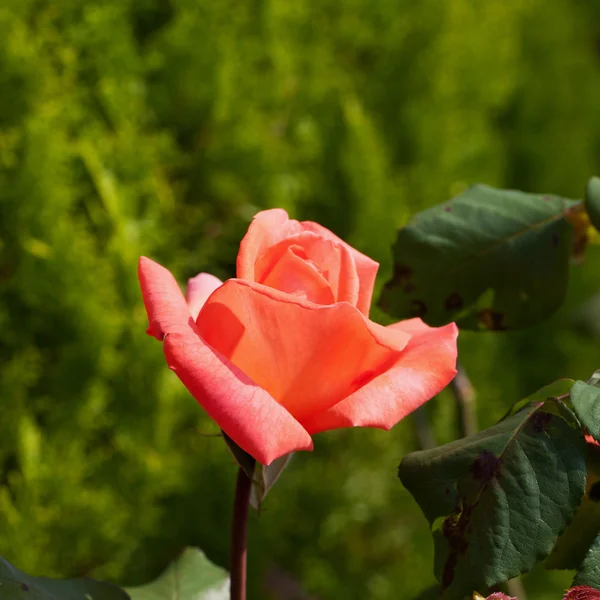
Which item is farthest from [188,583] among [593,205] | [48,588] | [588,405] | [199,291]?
[593,205]

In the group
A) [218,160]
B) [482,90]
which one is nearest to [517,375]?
[482,90]

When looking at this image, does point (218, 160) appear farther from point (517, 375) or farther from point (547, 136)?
point (547, 136)

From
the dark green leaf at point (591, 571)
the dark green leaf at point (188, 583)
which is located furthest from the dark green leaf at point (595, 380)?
the dark green leaf at point (188, 583)

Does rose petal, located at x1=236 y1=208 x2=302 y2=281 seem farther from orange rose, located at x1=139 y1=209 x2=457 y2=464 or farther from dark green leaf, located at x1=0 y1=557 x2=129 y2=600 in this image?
dark green leaf, located at x1=0 y1=557 x2=129 y2=600

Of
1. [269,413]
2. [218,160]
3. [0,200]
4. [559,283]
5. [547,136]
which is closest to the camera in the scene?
[269,413]

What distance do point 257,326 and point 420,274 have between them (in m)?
0.29

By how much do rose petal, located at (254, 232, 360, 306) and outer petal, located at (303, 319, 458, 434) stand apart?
0.17ft

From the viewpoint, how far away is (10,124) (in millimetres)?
1209

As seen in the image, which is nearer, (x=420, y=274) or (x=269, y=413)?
(x=269, y=413)

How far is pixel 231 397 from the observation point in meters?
0.43

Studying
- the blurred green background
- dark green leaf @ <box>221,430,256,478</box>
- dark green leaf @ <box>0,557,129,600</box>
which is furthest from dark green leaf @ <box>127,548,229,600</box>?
the blurred green background

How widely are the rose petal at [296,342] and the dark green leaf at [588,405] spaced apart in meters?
0.11

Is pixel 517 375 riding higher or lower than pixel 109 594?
lower

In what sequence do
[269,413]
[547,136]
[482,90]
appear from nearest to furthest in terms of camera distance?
[269,413], [482,90], [547,136]
